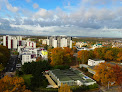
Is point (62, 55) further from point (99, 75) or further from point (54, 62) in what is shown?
point (99, 75)

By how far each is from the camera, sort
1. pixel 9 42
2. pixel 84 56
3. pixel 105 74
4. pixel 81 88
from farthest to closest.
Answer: pixel 9 42, pixel 84 56, pixel 105 74, pixel 81 88

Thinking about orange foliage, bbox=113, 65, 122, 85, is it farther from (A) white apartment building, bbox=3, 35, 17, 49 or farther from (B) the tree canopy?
(A) white apartment building, bbox=3, 35, 17, 49

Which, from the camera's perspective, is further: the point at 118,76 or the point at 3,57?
the point at 3,57

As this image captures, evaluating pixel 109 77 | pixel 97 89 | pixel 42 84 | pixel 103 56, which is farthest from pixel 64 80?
pixel 103 56

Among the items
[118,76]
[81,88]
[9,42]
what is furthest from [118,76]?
[9,42]

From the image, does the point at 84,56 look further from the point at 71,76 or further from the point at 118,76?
the point at 118,76

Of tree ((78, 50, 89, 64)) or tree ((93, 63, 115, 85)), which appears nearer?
tree ((93, 63, 115, 85))

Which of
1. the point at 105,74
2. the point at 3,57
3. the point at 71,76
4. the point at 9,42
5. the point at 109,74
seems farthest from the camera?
the point at 9,42

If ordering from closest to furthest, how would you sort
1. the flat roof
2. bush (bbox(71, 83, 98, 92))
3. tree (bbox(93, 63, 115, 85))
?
bush (bbox(71, 83, 98, 92)) < tree (bbox(93, 63, 115, 85)) < the flat roof

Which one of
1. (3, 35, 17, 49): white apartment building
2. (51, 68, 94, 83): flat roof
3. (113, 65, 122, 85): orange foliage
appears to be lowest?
(51, 68, 94, 83): flat roof

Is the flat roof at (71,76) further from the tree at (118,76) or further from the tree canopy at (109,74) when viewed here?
the tree at (118,76)

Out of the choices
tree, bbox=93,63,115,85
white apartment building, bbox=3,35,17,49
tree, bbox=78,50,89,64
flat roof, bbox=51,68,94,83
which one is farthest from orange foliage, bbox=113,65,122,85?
white apartment building, bbox=3,35,17,49

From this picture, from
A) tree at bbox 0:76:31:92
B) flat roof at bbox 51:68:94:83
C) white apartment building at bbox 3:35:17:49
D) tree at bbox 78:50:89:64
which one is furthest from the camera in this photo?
white apartment building at bbox 3:35:17:49
